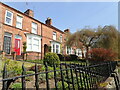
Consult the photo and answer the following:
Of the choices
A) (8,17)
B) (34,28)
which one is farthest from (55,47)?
(8,17)

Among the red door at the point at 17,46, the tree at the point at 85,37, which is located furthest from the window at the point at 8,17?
the tree at the point at 85,37

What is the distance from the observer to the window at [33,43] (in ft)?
51.4

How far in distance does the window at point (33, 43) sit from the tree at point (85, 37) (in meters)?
6.87

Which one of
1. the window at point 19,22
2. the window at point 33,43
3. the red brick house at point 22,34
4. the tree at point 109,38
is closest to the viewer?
the red brick house at point 22,34

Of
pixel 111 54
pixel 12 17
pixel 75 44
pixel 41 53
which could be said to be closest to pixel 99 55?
pixel 111 54

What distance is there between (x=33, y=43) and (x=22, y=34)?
2.43 m

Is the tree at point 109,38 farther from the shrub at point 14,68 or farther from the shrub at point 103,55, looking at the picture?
the shrub at point 14,68

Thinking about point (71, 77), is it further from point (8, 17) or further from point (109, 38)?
point (109, 38)

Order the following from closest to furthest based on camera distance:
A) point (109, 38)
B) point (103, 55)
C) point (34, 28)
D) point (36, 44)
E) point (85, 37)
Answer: point (103, 55) < point (36, 44) < point (34, 28) < point (109, 38) < point (85, 37)

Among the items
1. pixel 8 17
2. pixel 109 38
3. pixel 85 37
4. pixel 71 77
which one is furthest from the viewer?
pixel 85 37

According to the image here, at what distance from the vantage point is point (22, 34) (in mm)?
14617

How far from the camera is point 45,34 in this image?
19125mm

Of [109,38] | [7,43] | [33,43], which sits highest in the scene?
[109,38]

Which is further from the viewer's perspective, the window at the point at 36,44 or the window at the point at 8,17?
the window at the point at 36,44
